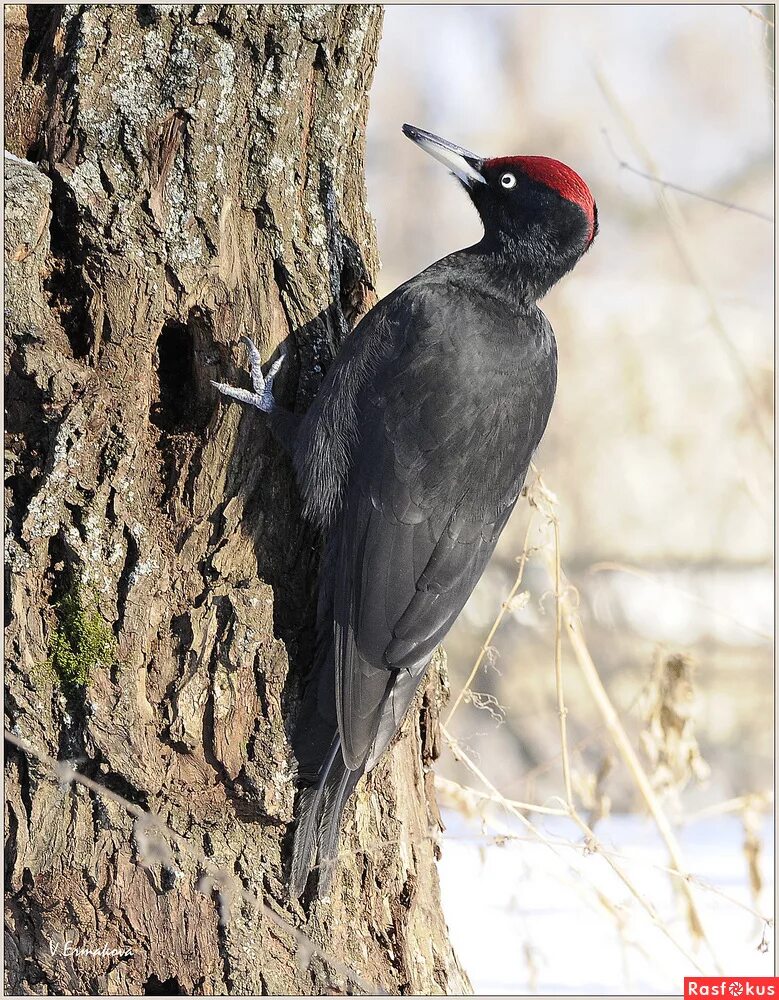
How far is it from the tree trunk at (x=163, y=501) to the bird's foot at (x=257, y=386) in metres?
0.03

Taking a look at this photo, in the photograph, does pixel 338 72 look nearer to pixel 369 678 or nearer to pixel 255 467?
pixel 255 467

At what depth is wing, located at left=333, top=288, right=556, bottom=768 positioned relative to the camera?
2.20 m

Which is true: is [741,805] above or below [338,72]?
below

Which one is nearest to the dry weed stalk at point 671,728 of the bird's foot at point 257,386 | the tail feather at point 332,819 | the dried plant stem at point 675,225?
the dried plant stem at point 675,225

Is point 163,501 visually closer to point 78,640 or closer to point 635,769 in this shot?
point 78,640

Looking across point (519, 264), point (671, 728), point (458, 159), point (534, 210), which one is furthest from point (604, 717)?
point (458, 159)

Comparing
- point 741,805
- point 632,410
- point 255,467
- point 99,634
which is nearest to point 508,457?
point 255,467

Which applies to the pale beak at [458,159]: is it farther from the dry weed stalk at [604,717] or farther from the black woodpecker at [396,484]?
the dry weed stalk at [604,717]

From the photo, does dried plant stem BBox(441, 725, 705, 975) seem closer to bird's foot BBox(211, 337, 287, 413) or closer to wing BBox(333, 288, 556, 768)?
wing BBox(333, 288, 556, 768)

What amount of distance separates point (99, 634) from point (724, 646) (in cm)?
457

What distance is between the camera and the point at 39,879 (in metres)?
2.01

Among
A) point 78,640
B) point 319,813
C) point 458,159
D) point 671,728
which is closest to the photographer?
point 78,640

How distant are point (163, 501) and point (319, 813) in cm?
75

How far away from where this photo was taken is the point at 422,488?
7.55ft
